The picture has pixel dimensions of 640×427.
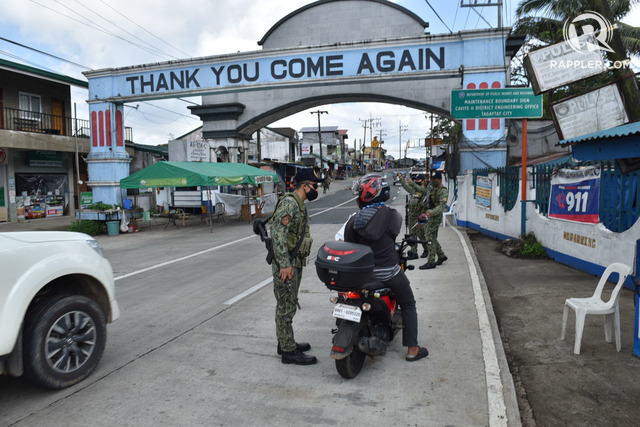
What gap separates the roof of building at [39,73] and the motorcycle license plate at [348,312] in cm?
2101

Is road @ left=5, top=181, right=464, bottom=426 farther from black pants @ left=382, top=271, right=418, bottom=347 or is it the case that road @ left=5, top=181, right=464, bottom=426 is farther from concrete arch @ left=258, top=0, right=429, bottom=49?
concrete arch @ left=258, top=0, right=429, bottom=49

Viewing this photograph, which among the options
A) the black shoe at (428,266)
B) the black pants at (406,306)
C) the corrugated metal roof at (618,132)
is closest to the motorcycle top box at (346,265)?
the black pants at (406,306)

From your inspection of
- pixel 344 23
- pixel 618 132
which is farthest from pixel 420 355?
pixel 344 23

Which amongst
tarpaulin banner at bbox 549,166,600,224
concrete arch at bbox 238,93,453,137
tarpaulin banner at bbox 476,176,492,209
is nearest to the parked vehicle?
tarpaulin banner at bbox 549,166,600,224

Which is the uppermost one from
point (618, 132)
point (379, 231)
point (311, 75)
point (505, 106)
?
point (311, 75)

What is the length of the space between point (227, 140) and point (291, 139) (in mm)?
34579

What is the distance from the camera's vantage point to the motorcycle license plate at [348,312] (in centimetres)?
385

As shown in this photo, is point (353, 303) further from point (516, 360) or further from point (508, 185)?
point (508, 185)

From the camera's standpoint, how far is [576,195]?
27.5 feet

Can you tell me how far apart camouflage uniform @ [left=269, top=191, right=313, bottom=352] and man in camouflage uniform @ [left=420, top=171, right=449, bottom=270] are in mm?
4626

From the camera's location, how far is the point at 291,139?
55.4 metres

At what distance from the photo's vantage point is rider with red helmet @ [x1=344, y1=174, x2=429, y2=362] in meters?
4.14

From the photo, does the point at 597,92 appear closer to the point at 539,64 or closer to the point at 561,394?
the point at 539,64

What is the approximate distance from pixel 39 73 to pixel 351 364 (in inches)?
872
